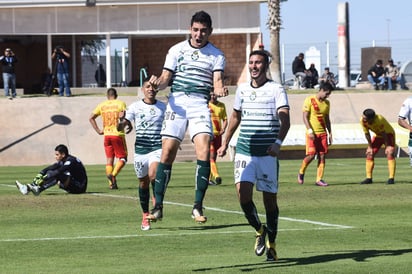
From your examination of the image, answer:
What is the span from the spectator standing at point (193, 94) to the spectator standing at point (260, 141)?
0.97 meters

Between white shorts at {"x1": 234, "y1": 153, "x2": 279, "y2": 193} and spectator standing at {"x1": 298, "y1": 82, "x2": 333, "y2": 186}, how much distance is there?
10.5 metres

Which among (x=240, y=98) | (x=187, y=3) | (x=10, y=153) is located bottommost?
(x=10, y=153)

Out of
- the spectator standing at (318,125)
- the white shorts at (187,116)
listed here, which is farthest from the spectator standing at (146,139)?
the spectator standing at (318,125)

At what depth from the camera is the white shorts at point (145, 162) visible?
15.1m

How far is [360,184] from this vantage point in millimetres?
22219

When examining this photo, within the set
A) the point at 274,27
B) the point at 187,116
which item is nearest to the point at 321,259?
the point at 187,116

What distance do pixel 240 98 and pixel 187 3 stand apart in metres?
37.3

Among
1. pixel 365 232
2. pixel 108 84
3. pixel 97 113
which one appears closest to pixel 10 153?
pixel 108 84

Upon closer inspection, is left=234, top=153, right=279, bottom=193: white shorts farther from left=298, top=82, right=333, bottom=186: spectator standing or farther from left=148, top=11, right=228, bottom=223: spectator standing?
left=298, top=82, right=333, bottom=186: spectator standing

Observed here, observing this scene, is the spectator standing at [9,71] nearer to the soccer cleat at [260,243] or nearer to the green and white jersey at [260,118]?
the green and white jersey at [260,118]

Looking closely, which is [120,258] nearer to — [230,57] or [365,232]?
[365,232]

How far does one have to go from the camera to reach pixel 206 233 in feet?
45.7

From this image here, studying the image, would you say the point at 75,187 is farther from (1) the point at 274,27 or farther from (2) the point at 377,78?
(2) the point at 377,78

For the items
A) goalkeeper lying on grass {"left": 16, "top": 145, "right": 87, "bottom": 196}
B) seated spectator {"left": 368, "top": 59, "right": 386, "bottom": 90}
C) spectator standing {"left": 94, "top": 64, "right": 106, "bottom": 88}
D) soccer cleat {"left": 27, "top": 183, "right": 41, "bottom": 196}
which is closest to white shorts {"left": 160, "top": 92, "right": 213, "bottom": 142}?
goalkeeper lying on grass {"left": 16, "top": 145, "right": 87, "bottom": 196}
